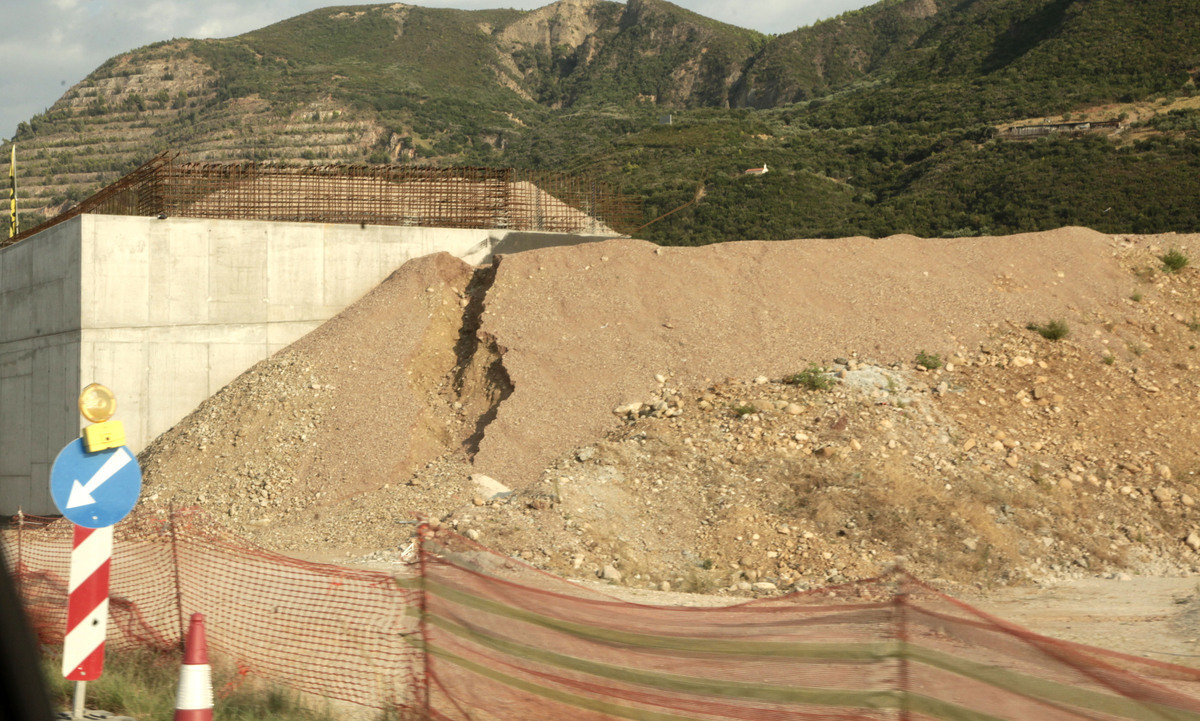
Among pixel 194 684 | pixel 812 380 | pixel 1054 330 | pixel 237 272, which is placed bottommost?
pixel 194 684

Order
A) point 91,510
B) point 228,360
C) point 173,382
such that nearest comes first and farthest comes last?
1. point 91,510
2. point 173,382
3. point 228,360

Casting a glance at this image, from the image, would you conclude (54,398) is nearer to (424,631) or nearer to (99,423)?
(99,423)

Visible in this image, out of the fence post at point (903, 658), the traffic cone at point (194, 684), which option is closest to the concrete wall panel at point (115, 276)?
the traffic cone at point (194, 684)

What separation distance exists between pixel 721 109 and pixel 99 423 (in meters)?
64.3

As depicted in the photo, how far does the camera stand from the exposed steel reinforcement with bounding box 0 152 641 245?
17141 mm

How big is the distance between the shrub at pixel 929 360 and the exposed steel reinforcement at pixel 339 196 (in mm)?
8878

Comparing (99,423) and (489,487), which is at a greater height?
(99,423)

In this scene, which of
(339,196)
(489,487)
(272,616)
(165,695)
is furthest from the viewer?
(339,196)

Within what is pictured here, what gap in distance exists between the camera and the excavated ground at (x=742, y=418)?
1116 cm

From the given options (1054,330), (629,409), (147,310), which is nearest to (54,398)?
(147,310)

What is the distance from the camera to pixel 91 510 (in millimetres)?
5086

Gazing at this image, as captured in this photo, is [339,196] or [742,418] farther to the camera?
[339,196]

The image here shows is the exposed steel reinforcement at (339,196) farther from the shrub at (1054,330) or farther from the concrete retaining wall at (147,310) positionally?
the shrub at (1054,330)

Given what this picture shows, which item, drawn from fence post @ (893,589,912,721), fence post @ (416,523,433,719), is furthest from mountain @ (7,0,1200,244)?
fence post @ (416,523,433,719)
